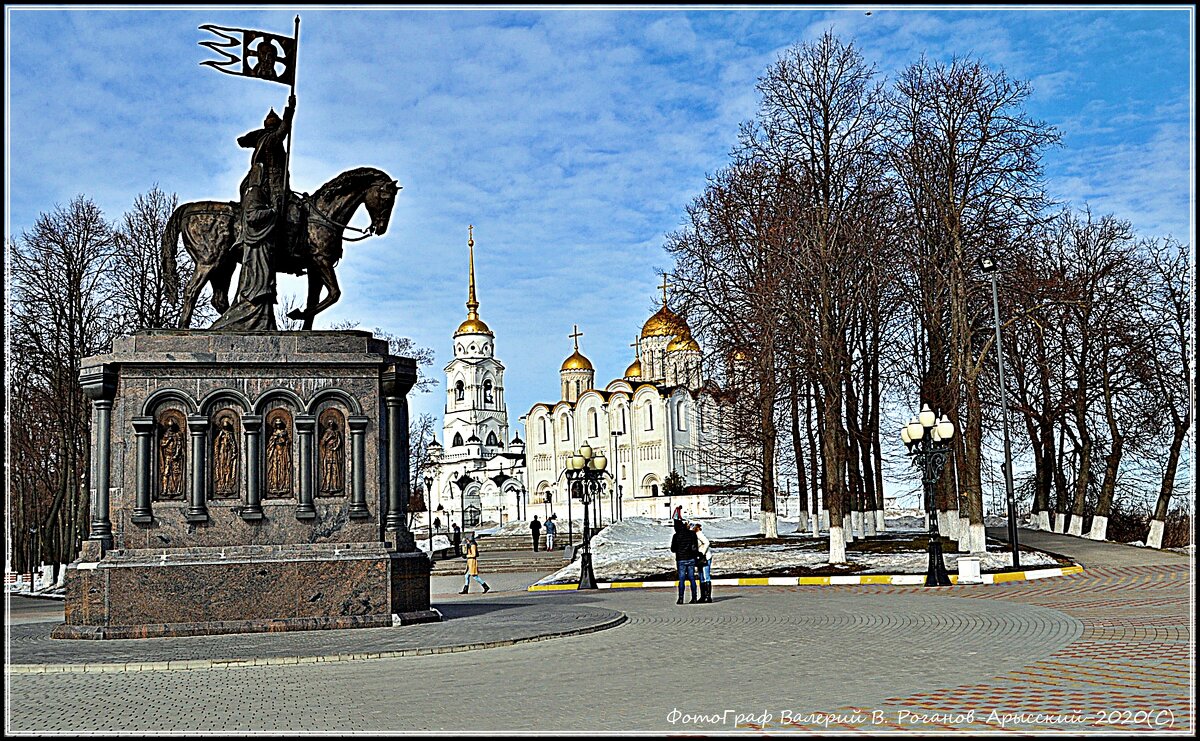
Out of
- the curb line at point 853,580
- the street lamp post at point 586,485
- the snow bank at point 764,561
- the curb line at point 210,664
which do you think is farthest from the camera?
the snow bank at point 764,561

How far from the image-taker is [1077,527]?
39312 millimetres

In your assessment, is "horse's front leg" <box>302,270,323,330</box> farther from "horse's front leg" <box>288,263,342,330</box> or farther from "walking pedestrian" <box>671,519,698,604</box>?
"walking pedestrian" <box>671,519,698,604</box>

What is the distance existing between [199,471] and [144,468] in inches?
26.6

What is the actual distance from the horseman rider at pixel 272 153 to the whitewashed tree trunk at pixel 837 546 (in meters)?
15.9

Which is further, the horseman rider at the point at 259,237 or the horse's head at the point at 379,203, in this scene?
the horse's head at the point at 379,203

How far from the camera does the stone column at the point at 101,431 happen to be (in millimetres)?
15383

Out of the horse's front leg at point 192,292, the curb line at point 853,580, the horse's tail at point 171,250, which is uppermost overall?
the horse's tail at point 171,250

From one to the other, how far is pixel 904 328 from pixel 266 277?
22896mm

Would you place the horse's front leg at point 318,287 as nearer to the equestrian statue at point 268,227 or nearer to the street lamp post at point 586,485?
the equestrian statue at point 268,227

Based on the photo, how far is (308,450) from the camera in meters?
15.7

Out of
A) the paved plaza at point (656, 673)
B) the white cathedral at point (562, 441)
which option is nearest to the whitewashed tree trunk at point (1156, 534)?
the paved plaza at point (656, 673)

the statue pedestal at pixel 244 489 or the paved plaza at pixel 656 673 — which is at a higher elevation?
the statue pedestal at pixel 244 489

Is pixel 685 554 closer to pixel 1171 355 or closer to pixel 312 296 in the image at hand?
pixel 312 296

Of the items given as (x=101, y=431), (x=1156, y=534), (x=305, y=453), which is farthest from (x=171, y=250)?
(x=1156, y=534)
